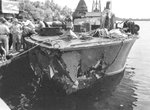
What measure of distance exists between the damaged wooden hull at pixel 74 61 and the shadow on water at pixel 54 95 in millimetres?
521

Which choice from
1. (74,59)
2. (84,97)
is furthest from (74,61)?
(84,97)

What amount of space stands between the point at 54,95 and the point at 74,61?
5.87ft

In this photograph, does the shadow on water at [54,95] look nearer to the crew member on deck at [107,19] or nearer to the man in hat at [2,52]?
the man in hat at [2,52]

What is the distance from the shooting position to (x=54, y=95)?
995 cm

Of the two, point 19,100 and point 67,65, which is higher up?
point 67,65

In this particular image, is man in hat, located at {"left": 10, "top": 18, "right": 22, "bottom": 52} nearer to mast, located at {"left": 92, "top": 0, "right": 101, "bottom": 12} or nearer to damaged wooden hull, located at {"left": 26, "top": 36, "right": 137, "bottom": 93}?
damaged wooden hull, located at {"left": 26, "top": 36, "right": 137, "bottom": 93}

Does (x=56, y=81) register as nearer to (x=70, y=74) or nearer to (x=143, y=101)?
(x=70, y=74)

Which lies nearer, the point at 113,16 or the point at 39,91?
the point at 39,91

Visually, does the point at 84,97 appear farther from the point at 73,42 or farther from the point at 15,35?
the point at 15,35

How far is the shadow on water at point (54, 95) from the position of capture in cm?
918

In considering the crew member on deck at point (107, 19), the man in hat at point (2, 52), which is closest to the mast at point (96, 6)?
the crew member on deck at point (107, 19)

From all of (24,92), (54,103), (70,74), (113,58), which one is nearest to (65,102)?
(54,103)

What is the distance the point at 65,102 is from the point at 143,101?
9.94 ft

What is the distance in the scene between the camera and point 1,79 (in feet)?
36.2
